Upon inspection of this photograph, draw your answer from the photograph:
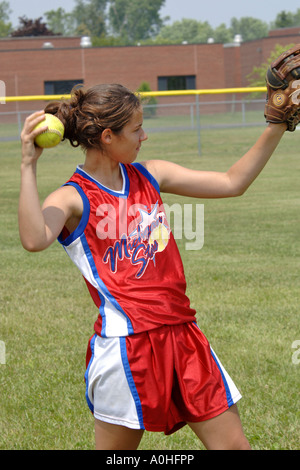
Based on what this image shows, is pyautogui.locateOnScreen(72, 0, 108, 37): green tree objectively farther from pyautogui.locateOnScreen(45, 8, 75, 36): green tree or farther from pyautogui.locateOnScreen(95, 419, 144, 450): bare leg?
pyautogui.locateOnScreen(95, 419, 144, 450): bare leg

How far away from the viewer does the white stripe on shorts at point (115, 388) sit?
2.44 metres

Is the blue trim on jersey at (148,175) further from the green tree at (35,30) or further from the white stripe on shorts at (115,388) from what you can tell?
the green tree at (35,30)

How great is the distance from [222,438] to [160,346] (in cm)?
37

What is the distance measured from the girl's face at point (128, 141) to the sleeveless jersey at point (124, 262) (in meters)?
0.12

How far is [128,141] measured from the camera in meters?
2.59

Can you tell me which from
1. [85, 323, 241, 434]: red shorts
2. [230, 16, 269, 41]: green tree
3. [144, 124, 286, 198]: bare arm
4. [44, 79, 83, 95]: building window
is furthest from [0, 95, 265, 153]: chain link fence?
[230, 16, 269, 41]: green tree

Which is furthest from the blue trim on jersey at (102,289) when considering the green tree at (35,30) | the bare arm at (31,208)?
the green tree at (35,30)

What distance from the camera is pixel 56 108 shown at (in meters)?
2.62

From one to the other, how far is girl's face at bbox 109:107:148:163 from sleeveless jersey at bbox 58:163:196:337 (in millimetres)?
120

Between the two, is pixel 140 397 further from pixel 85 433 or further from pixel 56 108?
pixel 85 433

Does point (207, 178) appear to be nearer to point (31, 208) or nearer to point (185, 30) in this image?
point (31, 208)

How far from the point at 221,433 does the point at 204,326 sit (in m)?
3.05

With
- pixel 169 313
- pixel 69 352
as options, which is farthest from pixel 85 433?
pixel 169 313

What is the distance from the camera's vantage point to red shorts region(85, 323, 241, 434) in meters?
2.44
